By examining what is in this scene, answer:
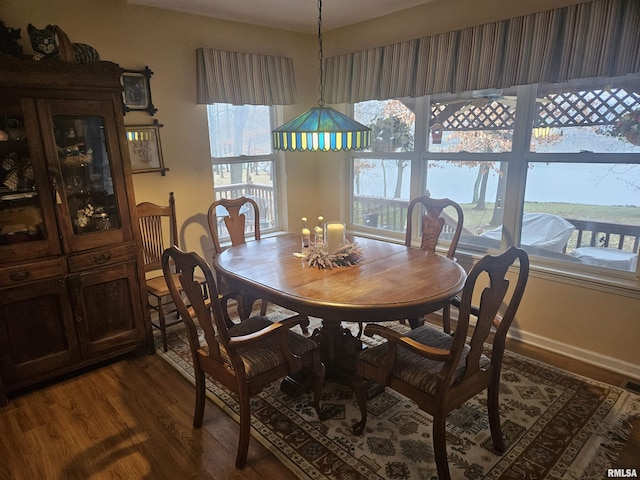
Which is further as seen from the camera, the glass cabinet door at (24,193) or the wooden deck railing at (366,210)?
the wooden deck railing at (366,210)

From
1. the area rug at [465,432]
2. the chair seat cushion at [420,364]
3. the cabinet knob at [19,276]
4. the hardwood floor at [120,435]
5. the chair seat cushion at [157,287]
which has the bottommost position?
the hardwood floor at [120,435]

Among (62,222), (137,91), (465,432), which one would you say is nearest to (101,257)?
(62,222)

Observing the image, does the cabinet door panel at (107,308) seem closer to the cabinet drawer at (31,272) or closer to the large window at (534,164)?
the cabinet drawer at (31,272)

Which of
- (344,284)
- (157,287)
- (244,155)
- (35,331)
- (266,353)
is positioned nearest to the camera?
(266,353)

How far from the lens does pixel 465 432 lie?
208 cm

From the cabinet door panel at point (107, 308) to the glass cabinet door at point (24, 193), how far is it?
0.99ft

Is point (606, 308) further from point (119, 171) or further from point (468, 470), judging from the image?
point (119, 171)

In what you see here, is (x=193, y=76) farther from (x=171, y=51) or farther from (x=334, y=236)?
(x=334, y=236)

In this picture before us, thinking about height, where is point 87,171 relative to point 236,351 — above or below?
above

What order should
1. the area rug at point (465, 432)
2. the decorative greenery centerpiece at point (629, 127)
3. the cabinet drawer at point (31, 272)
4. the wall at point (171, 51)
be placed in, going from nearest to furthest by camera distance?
the area rug at point (465, 432) < the cabinet drawer at point (31, 272) < the decorative greenery centerpiece at point (629, 127) < the wall at point (171, 51)

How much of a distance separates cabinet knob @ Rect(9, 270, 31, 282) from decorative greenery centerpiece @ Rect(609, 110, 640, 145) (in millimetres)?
3604

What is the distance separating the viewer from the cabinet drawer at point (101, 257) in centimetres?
252

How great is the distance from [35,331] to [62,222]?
26.5 inches

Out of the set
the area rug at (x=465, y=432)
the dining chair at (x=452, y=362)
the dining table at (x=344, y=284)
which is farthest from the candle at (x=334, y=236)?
the area rug at (x=465, y=432)
